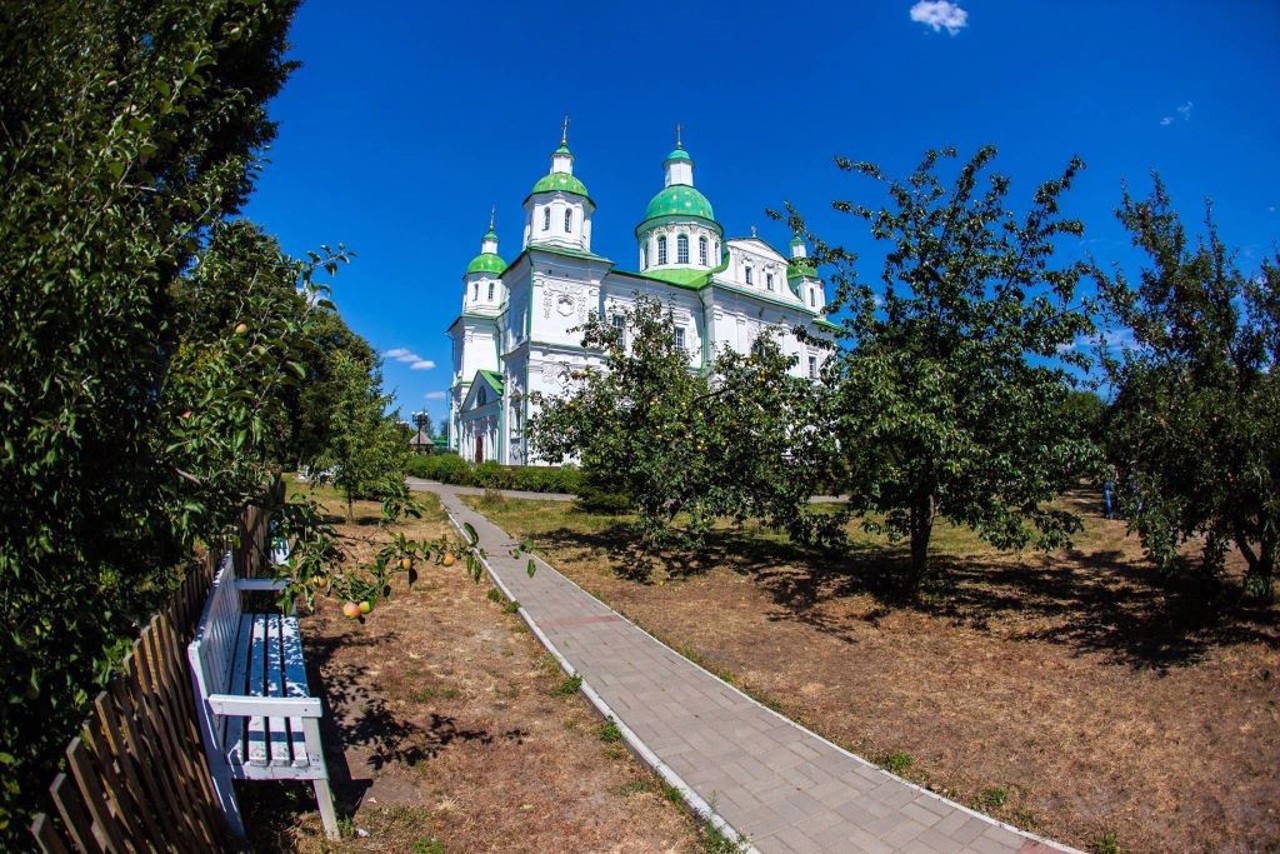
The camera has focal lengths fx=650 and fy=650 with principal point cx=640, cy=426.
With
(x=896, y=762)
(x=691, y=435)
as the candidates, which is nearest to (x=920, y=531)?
(x=691, y=435)

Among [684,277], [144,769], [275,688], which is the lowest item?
[275,688]

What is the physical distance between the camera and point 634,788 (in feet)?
13.3

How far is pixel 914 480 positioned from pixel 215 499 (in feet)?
23.1

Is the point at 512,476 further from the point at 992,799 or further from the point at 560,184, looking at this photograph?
the point at 992,799

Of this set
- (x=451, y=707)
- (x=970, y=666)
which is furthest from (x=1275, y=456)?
(x=451, y=707)

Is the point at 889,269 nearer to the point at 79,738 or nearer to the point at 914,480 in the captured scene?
the point at 914,480

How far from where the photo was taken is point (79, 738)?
1.97m

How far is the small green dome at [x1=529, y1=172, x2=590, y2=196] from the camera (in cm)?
3812

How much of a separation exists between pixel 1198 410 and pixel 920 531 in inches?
135

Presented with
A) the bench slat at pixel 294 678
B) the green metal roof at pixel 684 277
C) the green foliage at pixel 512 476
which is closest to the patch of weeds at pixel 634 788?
the bench slat at pixel 294 678

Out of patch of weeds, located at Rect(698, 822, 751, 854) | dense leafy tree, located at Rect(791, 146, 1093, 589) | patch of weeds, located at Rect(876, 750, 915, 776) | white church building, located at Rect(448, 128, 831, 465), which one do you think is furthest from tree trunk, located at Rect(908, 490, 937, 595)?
white church building, located at Rect(448, 128, 831, 465)

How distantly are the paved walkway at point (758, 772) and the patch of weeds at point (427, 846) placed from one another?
1.39 metres

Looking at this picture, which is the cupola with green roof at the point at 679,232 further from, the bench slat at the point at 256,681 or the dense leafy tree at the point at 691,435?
the bench slat at the point at 256,681

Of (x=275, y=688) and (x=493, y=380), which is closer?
(x=275, y=688)
